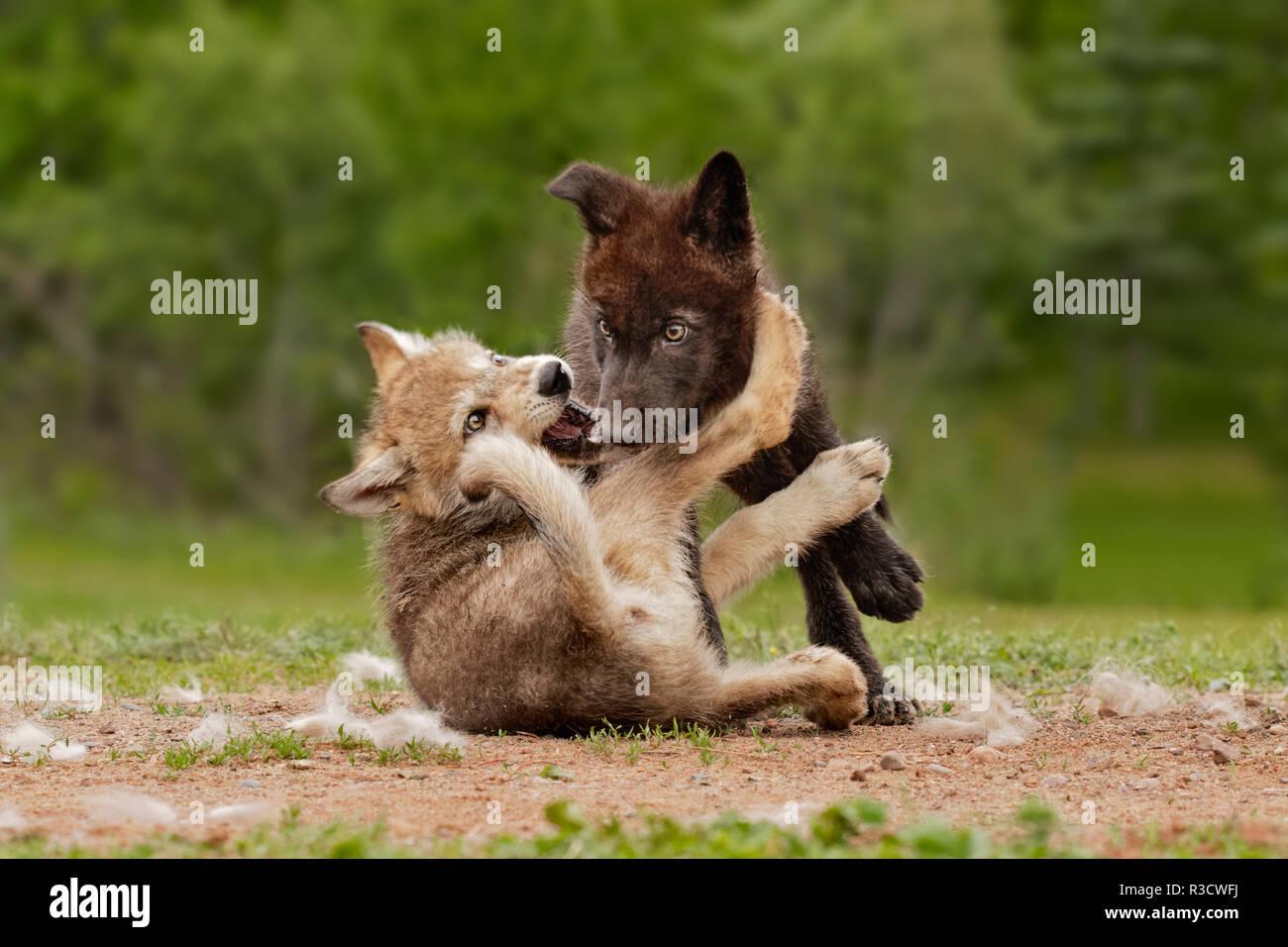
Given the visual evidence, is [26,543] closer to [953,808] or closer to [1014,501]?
[1014,501]

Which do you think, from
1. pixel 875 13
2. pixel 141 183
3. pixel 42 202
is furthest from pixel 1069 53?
pixel 42 202

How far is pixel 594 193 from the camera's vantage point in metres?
6.36

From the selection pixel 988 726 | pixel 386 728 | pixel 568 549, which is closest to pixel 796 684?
pixel 988 726

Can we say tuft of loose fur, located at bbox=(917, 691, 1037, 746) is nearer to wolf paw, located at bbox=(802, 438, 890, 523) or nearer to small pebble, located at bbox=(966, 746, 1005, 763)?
small pebble, located at bbox=(966, 746, 1005, 763)

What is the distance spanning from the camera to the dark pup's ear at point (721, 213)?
616cm

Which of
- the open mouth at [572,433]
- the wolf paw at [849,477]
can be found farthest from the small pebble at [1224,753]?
the open mouth at [572,433]

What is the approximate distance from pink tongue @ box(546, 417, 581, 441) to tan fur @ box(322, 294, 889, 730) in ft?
0.44

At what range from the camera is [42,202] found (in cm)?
2550

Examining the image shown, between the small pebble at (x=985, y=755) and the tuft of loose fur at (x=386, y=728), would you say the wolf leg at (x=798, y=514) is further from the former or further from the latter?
the tuft of loose fur at (x=386, y=728)

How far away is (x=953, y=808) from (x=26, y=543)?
65.8ft

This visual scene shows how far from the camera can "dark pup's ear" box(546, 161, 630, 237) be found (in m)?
6.33

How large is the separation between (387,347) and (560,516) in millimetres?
1859

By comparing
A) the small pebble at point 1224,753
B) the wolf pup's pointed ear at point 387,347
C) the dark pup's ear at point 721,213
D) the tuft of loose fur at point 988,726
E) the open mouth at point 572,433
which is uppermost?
the dark pup's ear at point 721,213

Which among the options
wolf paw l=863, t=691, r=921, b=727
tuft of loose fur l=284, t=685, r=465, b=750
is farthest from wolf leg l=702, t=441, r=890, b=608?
tuft of loose fur l=284, t=685, r=465, b=750
